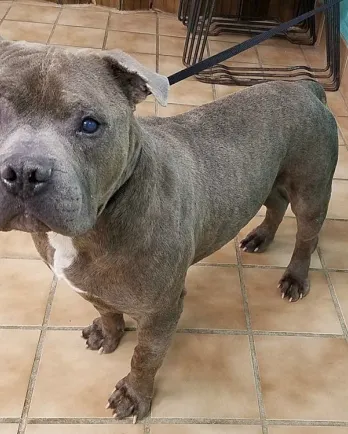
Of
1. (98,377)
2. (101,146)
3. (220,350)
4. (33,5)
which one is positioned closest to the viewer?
(101,146)

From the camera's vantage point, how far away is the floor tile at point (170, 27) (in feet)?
12.8

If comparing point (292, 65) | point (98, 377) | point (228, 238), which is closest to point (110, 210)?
point (228, 238)

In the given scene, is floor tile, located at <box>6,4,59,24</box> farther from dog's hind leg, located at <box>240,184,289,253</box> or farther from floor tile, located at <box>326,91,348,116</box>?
dog's hind leg, located at <box>240,184,289,253</box>

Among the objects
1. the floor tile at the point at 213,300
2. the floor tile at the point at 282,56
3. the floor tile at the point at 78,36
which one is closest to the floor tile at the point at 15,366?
the floor tile at the point at 213,300

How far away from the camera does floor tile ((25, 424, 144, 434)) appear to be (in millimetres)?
1687

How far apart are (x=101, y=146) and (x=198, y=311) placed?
1.11m

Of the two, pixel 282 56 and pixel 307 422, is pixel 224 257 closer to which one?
pixel 307 422

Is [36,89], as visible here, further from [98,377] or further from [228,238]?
[98,377]

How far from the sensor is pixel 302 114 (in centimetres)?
178

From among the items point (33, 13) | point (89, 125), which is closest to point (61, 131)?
point (89, 125)

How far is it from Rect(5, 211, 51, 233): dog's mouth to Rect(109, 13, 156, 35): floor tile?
9.90 feet

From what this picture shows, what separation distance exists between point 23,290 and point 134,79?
45.7 inches

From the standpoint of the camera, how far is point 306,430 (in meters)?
1.77

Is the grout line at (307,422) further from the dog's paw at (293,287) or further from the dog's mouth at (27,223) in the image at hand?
the dog's mouth at (27,223)
